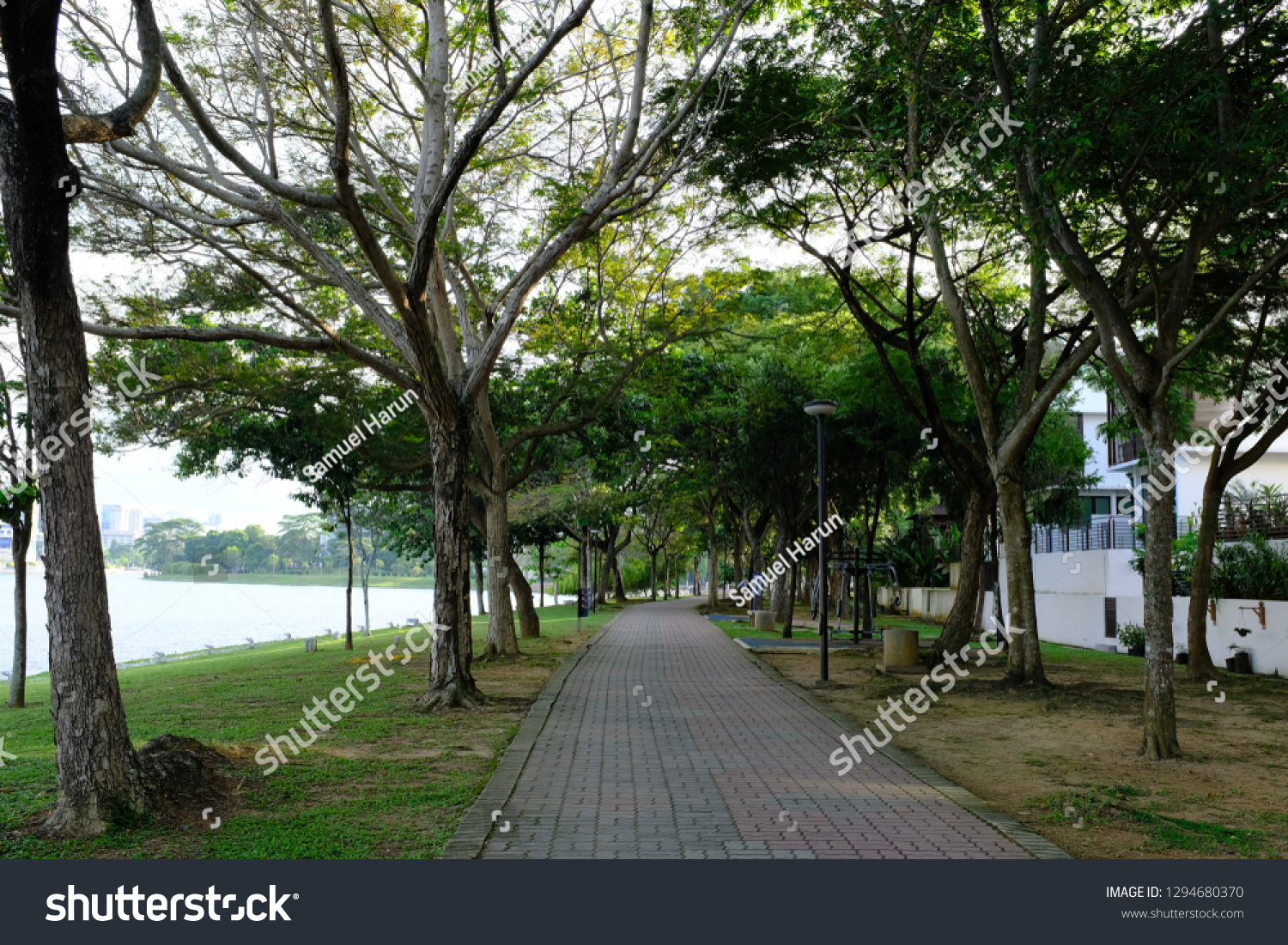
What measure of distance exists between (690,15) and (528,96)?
231 cm

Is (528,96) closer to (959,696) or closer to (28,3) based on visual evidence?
(28,3)

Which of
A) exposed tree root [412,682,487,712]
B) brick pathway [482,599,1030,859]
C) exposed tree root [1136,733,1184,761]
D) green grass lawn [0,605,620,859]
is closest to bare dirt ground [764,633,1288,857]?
exposed tree root [1136,733,1184,761]

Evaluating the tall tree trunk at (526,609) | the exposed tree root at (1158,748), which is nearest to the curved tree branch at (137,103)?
the exposed tree root at (1158,748)

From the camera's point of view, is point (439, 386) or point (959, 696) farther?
point (959, 696)

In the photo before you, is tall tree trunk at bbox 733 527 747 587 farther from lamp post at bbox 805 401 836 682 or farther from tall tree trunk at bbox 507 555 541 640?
lamp post at bbox 805 401 836 682

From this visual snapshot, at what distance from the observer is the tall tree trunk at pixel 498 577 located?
54.4ft

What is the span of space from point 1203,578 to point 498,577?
1092cm

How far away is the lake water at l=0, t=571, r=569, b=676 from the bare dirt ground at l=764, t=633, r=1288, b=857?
12.0m

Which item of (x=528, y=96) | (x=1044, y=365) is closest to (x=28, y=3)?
(x=528, y=96)

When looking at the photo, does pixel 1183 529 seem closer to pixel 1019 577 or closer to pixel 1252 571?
pixel 1252 571

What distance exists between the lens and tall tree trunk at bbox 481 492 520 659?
54.4 ft

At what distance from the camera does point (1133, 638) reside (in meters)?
20.0

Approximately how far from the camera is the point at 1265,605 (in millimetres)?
15695

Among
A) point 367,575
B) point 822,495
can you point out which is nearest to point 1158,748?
point 822,495
